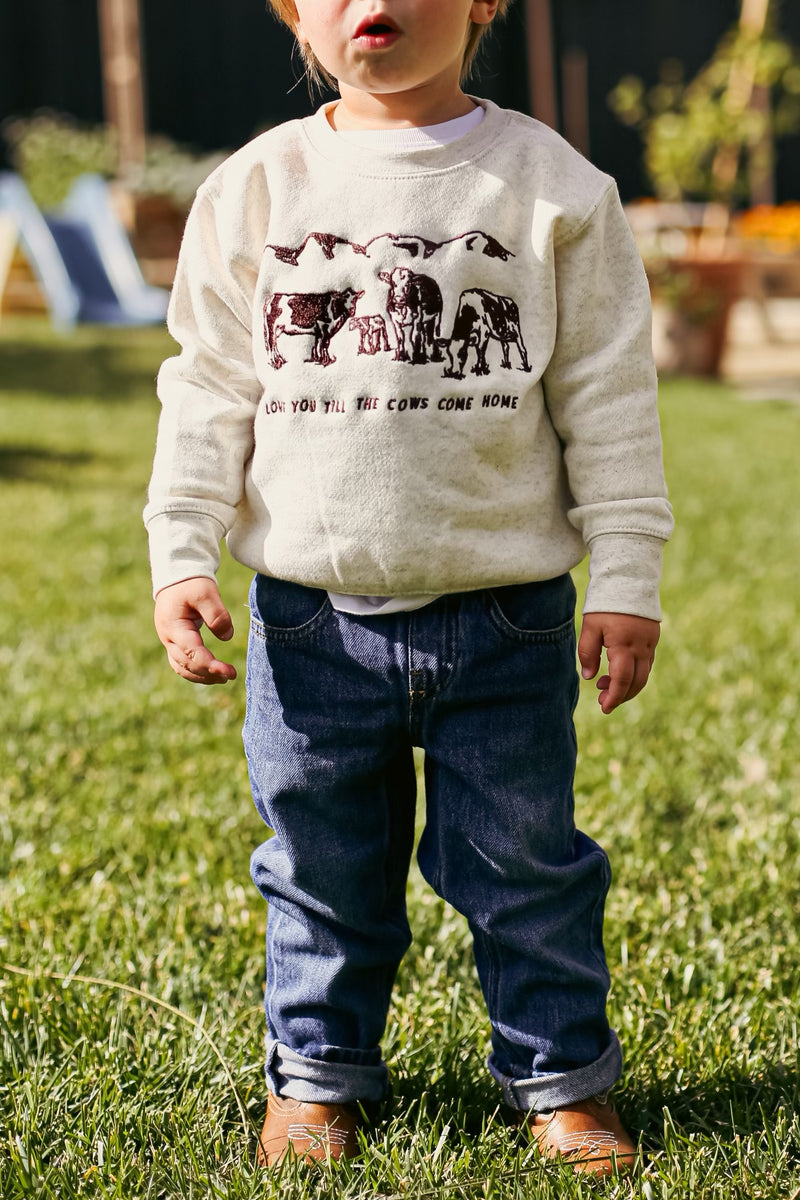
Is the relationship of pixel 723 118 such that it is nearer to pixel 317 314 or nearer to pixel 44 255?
pixel 44 255

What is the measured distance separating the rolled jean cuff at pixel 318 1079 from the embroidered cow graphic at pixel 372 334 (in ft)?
2.71

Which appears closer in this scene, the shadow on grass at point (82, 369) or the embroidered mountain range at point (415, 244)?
the embroidered mountain range at point (415, 244)

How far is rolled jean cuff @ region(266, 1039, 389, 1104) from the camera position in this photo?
1.59 meters

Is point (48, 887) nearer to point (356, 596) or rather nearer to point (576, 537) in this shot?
point (356, 596)

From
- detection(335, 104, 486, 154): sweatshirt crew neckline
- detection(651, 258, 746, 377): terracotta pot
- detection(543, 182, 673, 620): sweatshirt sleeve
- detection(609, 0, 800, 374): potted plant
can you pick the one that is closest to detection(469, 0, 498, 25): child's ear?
detection(335, 104, 486, 154): sweatshirt crew neckline

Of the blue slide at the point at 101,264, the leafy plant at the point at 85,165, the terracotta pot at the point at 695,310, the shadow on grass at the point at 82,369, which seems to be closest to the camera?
the shadow on grass at the point at 82,369

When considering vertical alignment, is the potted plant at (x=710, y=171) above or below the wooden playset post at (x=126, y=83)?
below

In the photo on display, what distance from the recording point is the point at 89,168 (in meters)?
11.8

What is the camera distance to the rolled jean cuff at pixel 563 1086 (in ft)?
5.15

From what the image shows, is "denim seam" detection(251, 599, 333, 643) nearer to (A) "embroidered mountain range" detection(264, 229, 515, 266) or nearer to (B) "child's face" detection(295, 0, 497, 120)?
(A) "embroidered mountain range" detection(264, 229, 515, 266)

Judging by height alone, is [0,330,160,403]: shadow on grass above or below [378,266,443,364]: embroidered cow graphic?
above

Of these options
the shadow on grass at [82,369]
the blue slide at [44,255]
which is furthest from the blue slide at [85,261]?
the shadow on grass at [82,369]

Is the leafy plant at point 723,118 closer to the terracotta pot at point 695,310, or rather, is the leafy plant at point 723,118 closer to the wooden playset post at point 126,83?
the terracotta pot at point 695,310

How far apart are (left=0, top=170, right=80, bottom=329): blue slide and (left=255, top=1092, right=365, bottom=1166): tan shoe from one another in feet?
28.8
